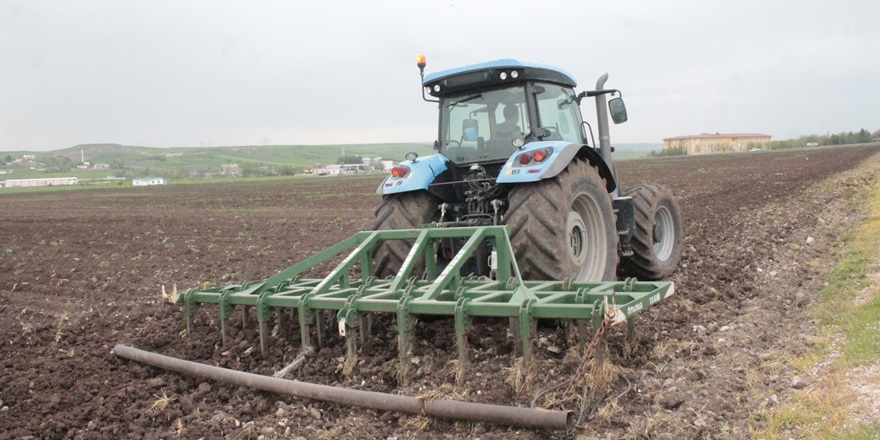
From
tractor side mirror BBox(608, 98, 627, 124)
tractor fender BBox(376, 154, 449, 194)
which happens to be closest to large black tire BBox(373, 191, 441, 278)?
tractor fender BBox(376, 154, 449, 194)

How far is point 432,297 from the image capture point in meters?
4.32

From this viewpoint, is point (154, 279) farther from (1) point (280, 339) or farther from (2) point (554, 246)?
(2) point (554, 246)

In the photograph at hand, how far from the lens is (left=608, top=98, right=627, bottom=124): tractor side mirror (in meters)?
6.70

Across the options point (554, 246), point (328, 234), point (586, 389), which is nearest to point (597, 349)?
point (586, 389)

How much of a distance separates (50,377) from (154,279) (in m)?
4.18

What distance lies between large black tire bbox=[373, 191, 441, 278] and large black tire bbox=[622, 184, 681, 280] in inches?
83.5

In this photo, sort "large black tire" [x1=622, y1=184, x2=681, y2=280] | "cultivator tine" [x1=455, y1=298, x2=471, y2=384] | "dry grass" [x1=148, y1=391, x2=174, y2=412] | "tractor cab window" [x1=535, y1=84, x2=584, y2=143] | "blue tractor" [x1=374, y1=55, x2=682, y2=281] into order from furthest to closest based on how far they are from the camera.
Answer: "large black tire" [x1=622, y1=184, x2=681, y2=280] < "tractor cab window" [x1=535, y1=84, x2=584, y2=143] < "blue tractor" [x1=374, y1=55, x2=682, y2=281] < "dry grass" [x1=148, y1=391, x2=174, y2=412] < "cultivator tine" [x1=455, y1=298, x2=471, y2=384]

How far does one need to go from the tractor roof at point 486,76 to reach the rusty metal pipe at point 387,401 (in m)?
3.08

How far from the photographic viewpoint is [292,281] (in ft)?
17.5

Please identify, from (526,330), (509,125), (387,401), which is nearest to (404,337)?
(387,401)

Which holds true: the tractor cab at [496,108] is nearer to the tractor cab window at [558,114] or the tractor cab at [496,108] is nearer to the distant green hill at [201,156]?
the tractor cab window at [558,114]

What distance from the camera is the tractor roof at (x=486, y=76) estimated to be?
5.92 m

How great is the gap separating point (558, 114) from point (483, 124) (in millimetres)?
715

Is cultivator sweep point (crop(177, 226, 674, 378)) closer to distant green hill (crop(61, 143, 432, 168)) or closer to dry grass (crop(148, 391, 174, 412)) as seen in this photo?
dry grass (crop(148, 391, 174, 412))
